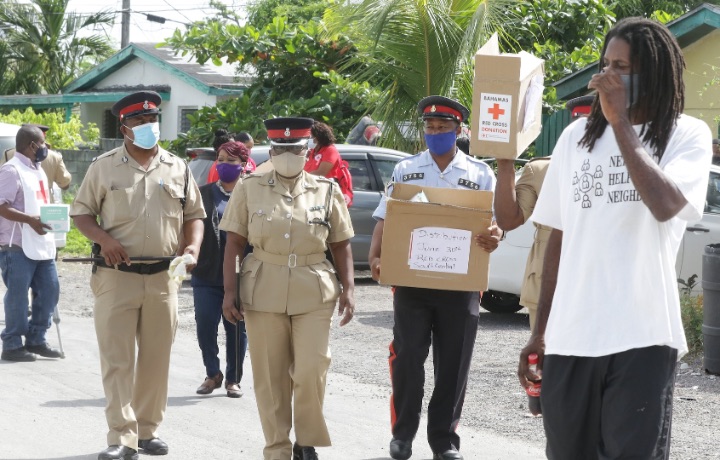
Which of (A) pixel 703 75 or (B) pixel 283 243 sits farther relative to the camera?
(A) pixel 703 75

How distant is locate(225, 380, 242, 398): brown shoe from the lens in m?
8.59

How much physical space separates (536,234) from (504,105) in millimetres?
1214

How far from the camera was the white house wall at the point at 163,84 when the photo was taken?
30453 millimetres

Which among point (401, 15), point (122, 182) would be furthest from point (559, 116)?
point (122, 182)

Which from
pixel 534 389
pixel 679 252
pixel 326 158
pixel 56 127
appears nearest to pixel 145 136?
pixel 534 389

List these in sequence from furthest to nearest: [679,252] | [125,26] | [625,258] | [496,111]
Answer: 1. [125,26]
2. [679,252]
3. [496,111]
4. [625,258]

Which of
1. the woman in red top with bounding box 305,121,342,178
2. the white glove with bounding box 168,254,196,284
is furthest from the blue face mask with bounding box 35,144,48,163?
the white glove with bounding box 168,254,196,284

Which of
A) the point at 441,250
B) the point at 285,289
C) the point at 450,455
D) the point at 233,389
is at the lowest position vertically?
the point at 233,389

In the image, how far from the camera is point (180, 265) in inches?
261

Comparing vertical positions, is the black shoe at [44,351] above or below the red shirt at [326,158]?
below

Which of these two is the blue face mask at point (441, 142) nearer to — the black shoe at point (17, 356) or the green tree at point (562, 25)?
the black shoe at point (17, 356)

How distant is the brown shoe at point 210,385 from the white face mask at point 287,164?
2852 millimetres

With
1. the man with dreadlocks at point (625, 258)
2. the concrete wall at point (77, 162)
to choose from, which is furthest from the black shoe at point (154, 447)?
the concrete wall at point (77, 162)

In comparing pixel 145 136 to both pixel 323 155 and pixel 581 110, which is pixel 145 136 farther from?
pixel 323 155
